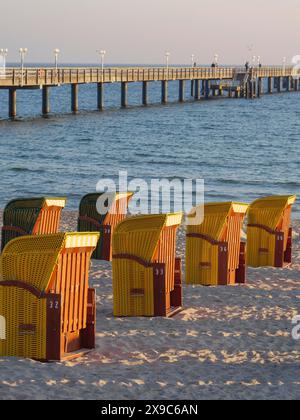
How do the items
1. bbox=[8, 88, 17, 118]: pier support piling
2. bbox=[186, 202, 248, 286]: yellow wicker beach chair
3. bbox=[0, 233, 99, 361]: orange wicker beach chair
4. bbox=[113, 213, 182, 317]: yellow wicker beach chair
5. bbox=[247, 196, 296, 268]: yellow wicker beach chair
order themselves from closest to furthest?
1. bbox=[0, 233, 99, 361]: orange wicker beach chair
2. bbox=[113, 213, 182, 317]: yellow wicker beach chair
3. bbox=[186, 202, 248, 286]: yellow wicker beach chair
4. bbox=[247, 196, 296, 268]: yellow wicker beach chair
5. bbox=[8, 88, 17, 118]: pier support piling

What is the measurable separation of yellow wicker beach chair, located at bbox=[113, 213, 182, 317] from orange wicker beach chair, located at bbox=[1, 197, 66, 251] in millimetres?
2384

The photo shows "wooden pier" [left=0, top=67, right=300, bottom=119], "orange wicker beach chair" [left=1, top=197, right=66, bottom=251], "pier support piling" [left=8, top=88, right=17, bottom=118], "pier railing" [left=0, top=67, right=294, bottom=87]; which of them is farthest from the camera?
"pier support piling" [left=8, top=88, right=17, bottom=118]

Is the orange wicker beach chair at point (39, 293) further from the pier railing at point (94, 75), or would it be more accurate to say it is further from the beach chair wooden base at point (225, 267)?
the pier railing at point (94, 75)

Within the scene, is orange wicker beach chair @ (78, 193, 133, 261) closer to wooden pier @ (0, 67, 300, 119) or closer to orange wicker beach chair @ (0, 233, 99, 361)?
orange wicker beach chair @ (0, 233, 99, 361)

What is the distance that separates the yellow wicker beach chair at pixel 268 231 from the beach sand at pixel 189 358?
205 cm

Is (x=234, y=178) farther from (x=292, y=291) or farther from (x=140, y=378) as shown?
(x=140, y=378)

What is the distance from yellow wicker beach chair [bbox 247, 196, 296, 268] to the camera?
14.8m

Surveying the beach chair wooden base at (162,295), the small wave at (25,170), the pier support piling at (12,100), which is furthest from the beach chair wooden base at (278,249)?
the pier support piling at (12,100)

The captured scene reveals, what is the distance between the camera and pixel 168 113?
73.9 metres

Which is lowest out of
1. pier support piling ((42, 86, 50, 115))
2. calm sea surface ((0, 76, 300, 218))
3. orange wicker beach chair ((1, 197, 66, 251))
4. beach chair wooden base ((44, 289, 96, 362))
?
calm sea surface ((0, 76, 300, 218))

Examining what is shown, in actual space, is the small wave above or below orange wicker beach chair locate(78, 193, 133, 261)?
below

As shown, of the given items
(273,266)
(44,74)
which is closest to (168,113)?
(44,74)

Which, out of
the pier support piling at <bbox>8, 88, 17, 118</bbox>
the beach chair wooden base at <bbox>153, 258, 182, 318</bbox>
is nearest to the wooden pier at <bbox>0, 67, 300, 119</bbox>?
the pier support piling at <bbox>8, 88, 17, 118</bbox>
